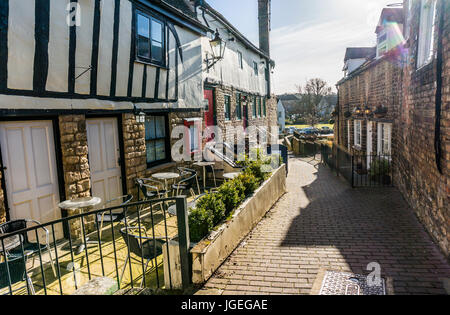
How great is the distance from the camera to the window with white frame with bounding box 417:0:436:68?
6.02 meters

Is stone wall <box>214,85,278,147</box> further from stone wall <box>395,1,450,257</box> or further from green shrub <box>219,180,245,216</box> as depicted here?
green shrub <box>219,180,245,216</box>

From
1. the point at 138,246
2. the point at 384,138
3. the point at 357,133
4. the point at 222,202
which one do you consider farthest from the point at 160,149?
the point at 357,133

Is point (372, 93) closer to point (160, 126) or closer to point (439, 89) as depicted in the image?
point (439, 89)

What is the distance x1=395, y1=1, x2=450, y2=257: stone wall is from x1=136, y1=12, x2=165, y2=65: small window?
6248 mm

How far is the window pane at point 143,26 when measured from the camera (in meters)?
7.91

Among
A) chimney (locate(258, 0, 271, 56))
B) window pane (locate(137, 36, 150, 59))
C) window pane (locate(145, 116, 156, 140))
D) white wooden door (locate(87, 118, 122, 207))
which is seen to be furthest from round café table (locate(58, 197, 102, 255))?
chimney (locate(258, 0, 271, 56))

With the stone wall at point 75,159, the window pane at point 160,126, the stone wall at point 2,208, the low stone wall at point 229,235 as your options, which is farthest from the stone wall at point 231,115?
the stone wall at point 2,208

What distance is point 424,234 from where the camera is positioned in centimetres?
597

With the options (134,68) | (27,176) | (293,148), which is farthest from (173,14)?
(293,148)

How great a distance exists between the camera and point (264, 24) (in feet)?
78.8

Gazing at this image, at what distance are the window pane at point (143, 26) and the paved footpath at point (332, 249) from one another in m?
5.56

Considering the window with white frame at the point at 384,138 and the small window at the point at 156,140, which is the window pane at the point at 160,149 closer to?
the small window at the point at 156,140

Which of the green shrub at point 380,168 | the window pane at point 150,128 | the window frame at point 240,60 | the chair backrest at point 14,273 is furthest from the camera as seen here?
the window frame at point 240,60
